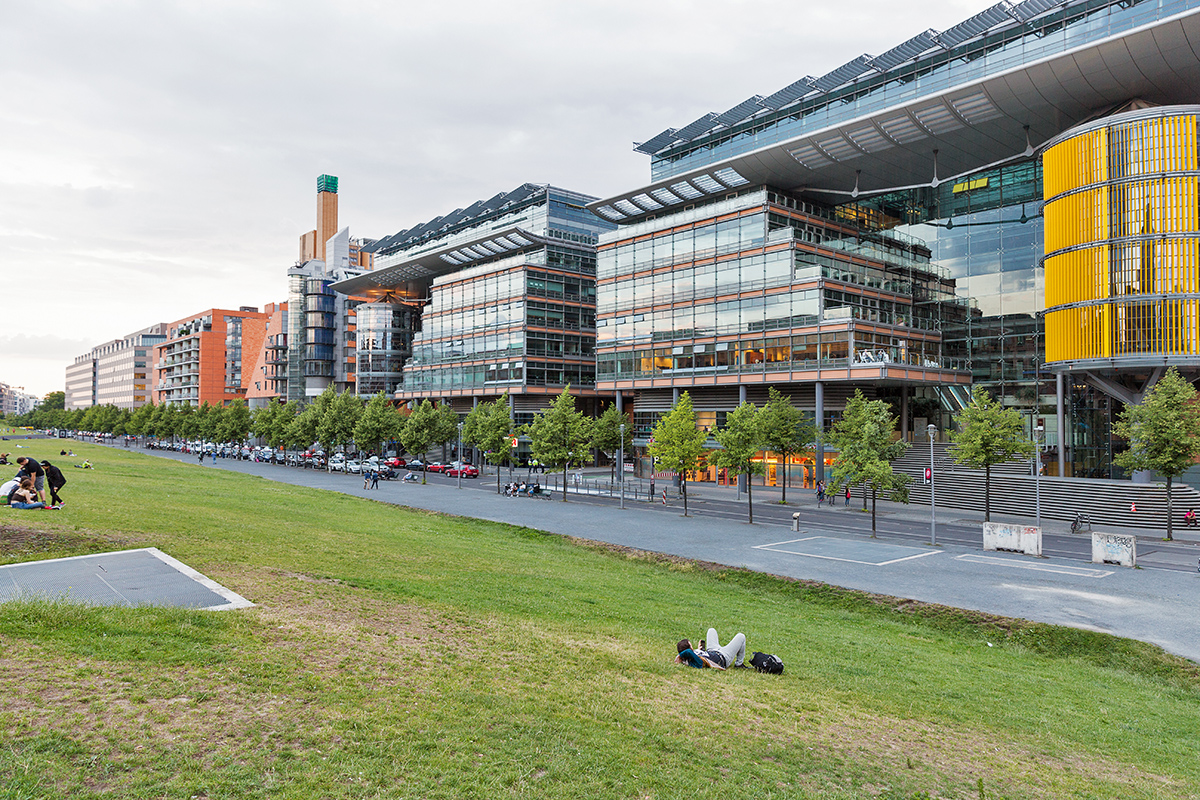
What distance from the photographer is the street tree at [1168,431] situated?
1368 inches

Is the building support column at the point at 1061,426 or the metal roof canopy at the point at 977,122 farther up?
the metal roof canopy at the point at 977,122

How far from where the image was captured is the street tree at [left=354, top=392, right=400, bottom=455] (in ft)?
240

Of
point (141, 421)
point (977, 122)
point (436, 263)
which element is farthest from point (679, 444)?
point (141, 421)

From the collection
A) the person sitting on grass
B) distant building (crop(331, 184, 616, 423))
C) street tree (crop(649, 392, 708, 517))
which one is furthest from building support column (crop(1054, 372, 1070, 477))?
the person sitting on grass

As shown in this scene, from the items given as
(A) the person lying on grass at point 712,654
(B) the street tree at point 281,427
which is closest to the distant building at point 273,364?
(B) the street tree at point 281,427

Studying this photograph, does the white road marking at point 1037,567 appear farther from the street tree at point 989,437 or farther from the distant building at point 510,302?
the distant building at point 510,302

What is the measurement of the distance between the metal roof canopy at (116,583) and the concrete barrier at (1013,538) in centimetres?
2995

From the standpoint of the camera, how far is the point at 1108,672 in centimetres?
1608

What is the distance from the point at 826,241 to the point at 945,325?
13969 mm

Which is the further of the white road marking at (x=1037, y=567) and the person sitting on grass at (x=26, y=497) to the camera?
the white road marking at (x=1037, y=567)

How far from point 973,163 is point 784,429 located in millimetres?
28500

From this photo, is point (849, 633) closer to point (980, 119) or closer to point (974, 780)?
point (974, 780)

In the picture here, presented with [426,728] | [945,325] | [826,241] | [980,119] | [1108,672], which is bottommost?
[1108,672]

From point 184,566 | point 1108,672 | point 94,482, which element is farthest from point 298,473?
point 1108,672
